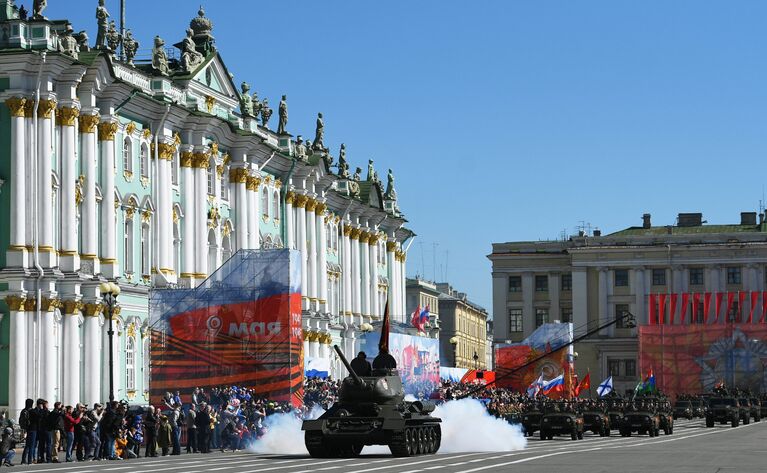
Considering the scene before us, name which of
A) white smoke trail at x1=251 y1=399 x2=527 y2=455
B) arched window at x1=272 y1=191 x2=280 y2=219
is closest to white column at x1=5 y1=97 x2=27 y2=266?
white smoke trail at x1=251 y1=399 x2=527 y2=455

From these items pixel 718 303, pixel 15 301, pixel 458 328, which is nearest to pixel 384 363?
pixel 15 301

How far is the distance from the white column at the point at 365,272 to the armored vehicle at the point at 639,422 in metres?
36.4

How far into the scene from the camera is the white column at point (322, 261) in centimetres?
8325

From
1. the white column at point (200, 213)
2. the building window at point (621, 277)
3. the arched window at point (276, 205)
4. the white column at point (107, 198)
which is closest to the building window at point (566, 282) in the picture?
the building window at point (621, 277)

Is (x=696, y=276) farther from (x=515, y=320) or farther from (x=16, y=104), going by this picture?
(x=16, y=104)

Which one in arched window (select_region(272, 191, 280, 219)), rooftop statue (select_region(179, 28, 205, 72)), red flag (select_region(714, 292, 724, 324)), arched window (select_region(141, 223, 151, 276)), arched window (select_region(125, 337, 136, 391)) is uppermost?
rooftop statue (select_region(179, 28, 205, 72))

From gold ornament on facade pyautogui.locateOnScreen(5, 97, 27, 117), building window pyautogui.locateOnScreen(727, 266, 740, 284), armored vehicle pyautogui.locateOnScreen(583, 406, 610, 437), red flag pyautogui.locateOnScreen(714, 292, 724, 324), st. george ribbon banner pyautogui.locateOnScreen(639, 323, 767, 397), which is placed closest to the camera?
gold ornament on facade pyautogui.locateOnScreen(5, 97, 27, 117)

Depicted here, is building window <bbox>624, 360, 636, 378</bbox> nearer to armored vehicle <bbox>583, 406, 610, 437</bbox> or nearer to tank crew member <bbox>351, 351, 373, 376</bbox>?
armored vehicle <bbox>583, 406, 610, 437</bbox>

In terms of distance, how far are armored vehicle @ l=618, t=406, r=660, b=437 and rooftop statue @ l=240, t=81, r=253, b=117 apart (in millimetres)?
24063

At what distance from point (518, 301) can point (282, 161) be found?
6067cm

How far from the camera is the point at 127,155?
2383 inches

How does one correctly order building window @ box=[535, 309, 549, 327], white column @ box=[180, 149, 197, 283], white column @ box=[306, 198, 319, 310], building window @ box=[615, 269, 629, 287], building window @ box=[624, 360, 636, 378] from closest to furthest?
white column @ box=[180, 149, 197, 283], white column @ box=[306, 198, 319, 310], building window @ box=[624, 360, 636, 378], building window @ box=[615, 269, 629, 287], building window @ box=[535, 309, 549, 327]

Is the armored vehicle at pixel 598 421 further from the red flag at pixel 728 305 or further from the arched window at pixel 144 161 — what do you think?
the red flag at pixel 728 305

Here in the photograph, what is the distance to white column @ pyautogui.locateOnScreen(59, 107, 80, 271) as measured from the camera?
54.4 metres
